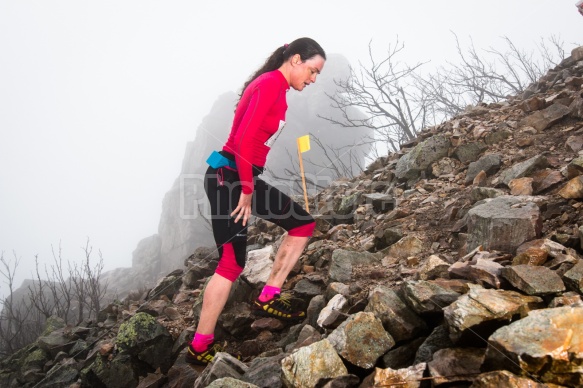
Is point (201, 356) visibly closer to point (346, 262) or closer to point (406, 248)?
point (346, 262)

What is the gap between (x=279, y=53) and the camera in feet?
9.98

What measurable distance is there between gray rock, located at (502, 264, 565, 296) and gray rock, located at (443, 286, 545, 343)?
61 mm

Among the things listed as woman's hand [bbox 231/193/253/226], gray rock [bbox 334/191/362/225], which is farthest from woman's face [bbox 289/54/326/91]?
gray rock [bbox 334/191/362/225]

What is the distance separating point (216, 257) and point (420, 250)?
3.60 metres

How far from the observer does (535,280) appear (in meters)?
1.81

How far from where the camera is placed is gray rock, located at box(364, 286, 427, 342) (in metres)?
1.92

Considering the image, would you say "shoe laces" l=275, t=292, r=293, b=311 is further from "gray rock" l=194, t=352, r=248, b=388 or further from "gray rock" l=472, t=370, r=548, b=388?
"gray rock" l=472, t=370, r=548, b=388

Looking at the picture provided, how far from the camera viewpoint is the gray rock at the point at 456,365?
137 centimetres

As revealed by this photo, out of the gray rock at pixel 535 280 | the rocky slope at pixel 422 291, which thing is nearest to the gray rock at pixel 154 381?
the rocky slope at pixel 422 291

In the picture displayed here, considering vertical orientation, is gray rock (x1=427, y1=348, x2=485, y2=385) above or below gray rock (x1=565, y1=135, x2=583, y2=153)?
below

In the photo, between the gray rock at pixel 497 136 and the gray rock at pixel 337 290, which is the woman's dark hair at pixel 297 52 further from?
the gray rock at pixel 497 136

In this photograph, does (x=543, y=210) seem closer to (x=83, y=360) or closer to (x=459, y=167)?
(x=459, y=167)

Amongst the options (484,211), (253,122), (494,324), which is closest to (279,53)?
(253,122)

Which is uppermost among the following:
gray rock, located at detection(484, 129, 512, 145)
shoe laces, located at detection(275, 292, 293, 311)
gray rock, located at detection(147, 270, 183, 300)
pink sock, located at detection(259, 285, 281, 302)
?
gray rock, located at detection(147, 270, 183, 300)
